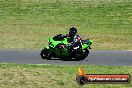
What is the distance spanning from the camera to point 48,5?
3941 centimetres

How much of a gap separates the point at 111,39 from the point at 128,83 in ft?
42.0

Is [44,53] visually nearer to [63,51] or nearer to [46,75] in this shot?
[63,51]

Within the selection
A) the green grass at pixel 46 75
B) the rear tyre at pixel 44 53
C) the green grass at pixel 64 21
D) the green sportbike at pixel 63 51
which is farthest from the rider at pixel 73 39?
the green grass at pixel 64 21

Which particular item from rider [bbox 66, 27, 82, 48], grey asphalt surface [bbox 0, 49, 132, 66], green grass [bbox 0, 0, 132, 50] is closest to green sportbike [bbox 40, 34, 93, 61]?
rider [bbox 66, 27, 82, 48]

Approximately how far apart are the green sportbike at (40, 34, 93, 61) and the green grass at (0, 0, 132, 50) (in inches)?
152

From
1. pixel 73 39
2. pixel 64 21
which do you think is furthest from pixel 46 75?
pixel 64 21

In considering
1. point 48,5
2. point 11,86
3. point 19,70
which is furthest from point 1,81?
point 48,5

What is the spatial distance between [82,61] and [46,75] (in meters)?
4.02

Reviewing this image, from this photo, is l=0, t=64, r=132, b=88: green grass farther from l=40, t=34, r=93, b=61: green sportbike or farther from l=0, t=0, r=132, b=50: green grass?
l=0, t=0, r=132, b=50: green grass

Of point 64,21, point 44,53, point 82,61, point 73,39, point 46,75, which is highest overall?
point 64,21

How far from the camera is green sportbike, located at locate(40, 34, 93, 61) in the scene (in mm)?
21250

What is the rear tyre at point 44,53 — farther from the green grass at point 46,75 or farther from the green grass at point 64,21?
the green grass at point 64,21

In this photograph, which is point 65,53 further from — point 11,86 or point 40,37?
point 40,37

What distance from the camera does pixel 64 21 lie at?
35562mm
